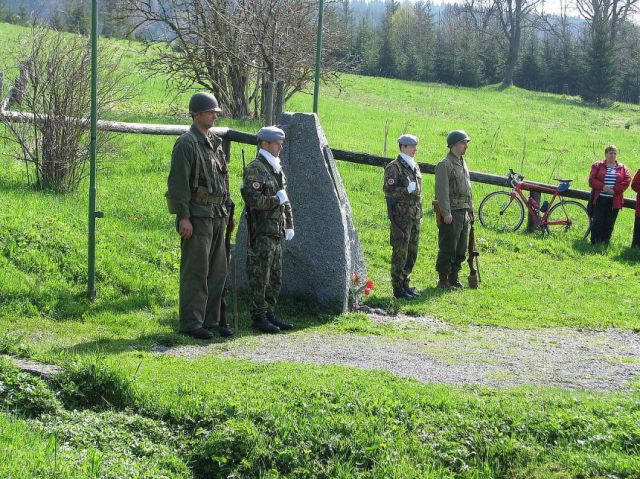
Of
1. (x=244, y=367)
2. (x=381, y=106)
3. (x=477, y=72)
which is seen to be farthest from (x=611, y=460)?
(x=477, y=72)

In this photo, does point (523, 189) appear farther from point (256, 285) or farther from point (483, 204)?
point (256, 285)

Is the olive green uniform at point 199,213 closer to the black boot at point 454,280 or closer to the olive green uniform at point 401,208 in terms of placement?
the olive green uniform at point 401,208

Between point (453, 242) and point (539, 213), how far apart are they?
16.2 ft

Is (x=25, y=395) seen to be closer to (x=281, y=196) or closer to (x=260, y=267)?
(x=260, y=267)

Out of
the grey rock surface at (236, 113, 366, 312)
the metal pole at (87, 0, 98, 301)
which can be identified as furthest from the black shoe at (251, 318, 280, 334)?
the metal pole at (87, 0, 98, 301)

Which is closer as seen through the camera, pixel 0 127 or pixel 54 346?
pixel 54 346

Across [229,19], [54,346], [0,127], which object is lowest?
[54,346]

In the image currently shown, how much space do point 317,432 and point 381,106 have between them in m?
35.1

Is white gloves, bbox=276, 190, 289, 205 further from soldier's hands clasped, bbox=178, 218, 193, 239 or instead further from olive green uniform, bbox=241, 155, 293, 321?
soldier's hands clasped, bbox=178, 218, 193, 239

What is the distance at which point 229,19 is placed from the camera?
71.2 ft

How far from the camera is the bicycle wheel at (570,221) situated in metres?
16.1

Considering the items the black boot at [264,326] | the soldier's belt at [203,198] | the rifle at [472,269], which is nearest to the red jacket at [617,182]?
the rifle at [472,269]

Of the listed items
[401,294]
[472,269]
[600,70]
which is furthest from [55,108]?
[600,70]

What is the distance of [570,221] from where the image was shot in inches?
636
